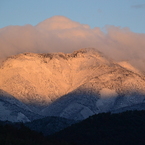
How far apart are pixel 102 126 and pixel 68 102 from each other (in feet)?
156

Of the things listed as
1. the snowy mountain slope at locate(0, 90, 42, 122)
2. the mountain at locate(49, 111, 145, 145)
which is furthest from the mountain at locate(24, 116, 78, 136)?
the snowy mountain slope at locate(0, 90, 42, 122)

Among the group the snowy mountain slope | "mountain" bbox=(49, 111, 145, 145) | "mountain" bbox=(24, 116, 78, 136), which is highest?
"mountain" bbox=(49, 111, 145, 145)

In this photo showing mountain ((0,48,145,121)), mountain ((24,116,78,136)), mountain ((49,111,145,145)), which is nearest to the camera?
mountain ((49,111,145,145))

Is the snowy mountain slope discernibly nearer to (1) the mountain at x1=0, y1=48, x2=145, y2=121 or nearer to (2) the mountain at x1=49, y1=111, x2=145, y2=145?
(1) the mountain at x1=0, y1=48, x2=145, y2=121

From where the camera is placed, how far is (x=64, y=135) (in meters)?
53.2

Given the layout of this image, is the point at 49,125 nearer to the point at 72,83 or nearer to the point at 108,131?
the point at 108,131

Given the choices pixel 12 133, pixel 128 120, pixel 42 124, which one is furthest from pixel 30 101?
pixel 12 133

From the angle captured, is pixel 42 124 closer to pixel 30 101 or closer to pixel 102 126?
pixel 102 126

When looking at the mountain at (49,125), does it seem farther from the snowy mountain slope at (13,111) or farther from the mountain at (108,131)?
the snowy mountain slope at (13,111)

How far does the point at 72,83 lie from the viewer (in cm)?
11312

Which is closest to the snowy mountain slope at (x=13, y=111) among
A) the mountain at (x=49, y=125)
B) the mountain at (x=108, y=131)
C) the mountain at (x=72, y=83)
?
the mountain at (x=72, y=83)

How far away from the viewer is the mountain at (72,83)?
100m

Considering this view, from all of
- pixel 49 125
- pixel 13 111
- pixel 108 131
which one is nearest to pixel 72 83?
pixel 13 111

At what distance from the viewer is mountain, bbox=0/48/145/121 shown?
100312mm
